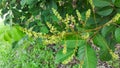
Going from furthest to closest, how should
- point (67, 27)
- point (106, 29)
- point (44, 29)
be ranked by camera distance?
point (44, 29)
point (106, 29)
point (67, 27)

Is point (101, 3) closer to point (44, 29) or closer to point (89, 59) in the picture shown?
point (89, 59)

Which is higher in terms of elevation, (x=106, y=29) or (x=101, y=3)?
(x=101, y=3)

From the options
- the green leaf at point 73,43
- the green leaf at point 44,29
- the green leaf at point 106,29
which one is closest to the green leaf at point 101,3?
the green leaf at point 106,29

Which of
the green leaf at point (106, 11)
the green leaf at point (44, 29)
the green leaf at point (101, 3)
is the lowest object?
the green leaf at point (44, 29)

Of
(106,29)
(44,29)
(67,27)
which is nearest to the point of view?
(67,27)

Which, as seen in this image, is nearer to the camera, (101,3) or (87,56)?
(87,56)

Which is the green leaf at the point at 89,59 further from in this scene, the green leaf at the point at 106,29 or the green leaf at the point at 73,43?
the green leaf at the point at 106,29

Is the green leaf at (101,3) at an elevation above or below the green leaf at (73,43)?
above

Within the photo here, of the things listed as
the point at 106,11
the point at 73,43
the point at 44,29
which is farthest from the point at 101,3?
the point at 44,29
